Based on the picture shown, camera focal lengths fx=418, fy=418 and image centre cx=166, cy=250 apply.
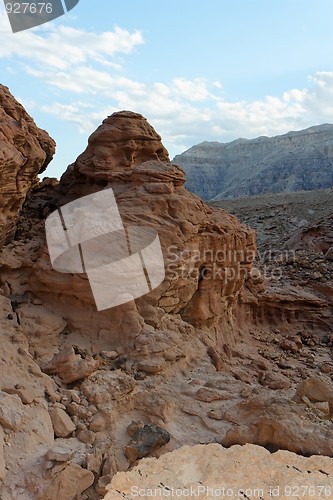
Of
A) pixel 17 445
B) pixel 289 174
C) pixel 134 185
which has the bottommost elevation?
pixel 17 445

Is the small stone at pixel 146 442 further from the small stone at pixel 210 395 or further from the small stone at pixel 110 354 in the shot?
the small stone at pixel 110 354

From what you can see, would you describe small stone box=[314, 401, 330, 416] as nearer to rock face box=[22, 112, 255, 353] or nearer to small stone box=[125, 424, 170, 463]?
small stone box=[125, 424, 170, 463]

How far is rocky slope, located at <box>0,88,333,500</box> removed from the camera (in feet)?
13.3

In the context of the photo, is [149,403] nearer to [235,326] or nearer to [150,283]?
[150,283]

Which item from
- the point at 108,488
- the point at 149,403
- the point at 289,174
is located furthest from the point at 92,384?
the point at 289,174

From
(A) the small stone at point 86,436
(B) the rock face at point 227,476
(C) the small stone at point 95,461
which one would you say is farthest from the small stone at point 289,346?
(C) the small stone at point 95,461

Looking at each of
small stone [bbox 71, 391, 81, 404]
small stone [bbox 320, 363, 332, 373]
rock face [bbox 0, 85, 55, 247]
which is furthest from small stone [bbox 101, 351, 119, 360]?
small stone [bbox 320, 363, 332, 373]

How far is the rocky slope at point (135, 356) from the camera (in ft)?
13.3

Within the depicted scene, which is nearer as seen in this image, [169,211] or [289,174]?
[169,211]

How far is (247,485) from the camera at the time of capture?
3621 millimetres

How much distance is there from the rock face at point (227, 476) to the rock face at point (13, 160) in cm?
364

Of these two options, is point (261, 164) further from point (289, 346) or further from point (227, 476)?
point (227, 476)

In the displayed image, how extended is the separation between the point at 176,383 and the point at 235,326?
3.98 meters

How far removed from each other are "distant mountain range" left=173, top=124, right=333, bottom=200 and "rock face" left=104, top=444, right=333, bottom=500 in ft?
222
